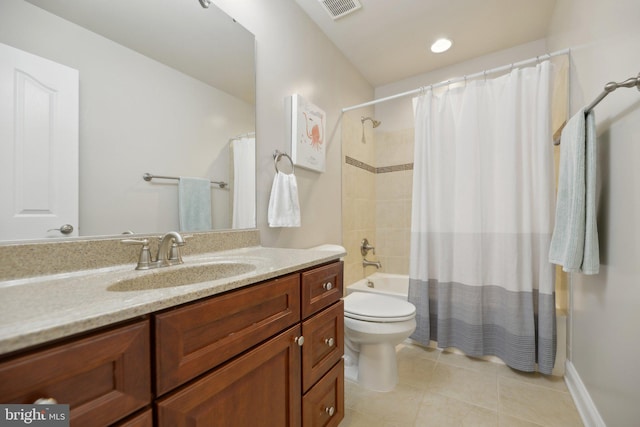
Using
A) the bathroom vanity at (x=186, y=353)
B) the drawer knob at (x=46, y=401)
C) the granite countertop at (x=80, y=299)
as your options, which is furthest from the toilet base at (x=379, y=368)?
the drawer knob at (x=46, y=401)

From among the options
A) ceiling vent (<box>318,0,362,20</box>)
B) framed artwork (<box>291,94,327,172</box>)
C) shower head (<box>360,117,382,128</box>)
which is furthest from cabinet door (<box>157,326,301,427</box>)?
shower head (<box>360,117,382,128</box>)

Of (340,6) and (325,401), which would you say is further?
(340,6)

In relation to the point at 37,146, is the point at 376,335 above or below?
below

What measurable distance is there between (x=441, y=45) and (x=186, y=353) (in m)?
2.76

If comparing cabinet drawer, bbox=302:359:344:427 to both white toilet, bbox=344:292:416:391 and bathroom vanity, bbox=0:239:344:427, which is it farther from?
white toilet, bbox=344:292:416:391

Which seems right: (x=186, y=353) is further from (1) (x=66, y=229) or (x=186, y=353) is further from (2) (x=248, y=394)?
(1) (x=66, y=229)

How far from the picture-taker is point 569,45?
5.26 ft

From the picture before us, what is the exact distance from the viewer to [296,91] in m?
1.76

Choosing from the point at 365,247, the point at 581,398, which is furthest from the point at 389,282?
the point at 581,398

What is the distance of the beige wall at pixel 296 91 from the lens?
4.94 ft

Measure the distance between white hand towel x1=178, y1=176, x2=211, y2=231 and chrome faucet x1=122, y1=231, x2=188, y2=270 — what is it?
6.2 inches

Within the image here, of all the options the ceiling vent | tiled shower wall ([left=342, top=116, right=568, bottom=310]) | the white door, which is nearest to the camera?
the white door

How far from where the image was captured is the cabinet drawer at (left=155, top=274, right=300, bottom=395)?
55 cm

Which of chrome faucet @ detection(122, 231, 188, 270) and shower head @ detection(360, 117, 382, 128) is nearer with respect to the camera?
chrome faucet @ detection(122, 231, 188, 270)
